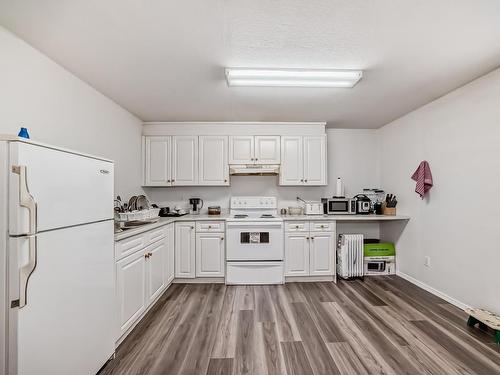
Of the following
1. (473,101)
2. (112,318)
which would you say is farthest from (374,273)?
(112,318)

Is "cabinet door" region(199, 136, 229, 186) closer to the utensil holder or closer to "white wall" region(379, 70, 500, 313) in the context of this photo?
the utensil holder

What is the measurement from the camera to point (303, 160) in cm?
379

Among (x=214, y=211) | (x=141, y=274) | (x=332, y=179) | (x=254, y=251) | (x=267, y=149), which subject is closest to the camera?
(x=141, y=274)

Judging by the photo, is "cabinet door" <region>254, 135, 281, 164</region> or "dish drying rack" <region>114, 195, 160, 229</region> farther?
"cabinet door" <region>254, 135, 281, 164</region>

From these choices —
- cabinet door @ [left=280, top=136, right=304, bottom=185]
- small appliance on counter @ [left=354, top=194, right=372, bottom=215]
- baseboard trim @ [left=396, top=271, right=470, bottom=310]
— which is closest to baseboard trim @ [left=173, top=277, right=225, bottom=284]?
cabinet door @ [left=280, top=136, right=304, bottom=185]

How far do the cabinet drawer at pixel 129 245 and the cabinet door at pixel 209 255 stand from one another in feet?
3.43

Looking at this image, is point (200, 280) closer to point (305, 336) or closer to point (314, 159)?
point (305, 336)

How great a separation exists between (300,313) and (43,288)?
2250 millimetres

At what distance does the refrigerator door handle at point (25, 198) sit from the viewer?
3.64ft

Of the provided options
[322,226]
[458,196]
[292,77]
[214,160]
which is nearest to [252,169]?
[214,160]

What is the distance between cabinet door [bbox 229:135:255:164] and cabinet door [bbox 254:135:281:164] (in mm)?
80

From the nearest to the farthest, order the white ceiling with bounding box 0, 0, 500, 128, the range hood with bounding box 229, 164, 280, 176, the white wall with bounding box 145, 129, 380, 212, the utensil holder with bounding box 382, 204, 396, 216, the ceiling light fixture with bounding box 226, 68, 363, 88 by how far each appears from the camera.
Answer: the white ceiling with bounding box 0, 0, 500, 128, the ceiling light fixture with bounding box 226, 68, 363, 88, the utensil holder with bounding box 382, 204, 396, 216, the range hood with bounding box 229, 164, 280, 176, the white wall with bounding box 145, 129, 380, 212

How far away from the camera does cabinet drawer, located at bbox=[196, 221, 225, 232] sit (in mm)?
3439

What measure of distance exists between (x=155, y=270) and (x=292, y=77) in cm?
256
